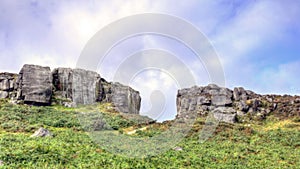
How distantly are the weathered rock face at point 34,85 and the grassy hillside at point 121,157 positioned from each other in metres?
3.47

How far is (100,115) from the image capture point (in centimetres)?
6103

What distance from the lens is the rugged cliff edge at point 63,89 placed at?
67125mm

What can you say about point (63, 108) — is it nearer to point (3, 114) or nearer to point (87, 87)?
point (87, 87)

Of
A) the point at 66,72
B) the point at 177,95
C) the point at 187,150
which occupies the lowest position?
the point at 187,150

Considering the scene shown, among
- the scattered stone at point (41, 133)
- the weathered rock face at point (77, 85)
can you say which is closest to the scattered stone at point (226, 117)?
the weathered rock face at point (77, 85)

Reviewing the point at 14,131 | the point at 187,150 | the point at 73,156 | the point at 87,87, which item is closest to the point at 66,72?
the point at 87,87

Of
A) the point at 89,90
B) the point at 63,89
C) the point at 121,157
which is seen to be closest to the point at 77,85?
the point at 89,90

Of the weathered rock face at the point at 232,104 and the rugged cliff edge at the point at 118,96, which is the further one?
the weathered rock face at the point at 232,104

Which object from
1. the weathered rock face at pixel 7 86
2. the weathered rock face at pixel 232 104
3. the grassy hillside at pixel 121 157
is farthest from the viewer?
the weathered rock face at pixel 232 104

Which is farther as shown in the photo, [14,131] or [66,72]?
[66,72]

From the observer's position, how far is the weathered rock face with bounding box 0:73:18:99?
68.2 meters

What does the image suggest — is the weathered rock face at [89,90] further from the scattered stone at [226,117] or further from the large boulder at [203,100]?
the scattered stone at [226,117]

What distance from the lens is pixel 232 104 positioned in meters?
73.6

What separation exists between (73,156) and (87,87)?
50.5 m
